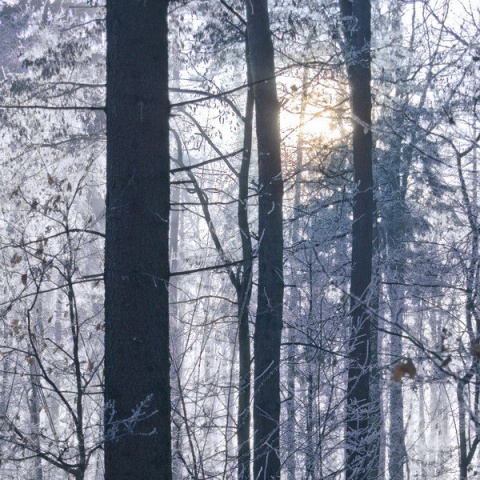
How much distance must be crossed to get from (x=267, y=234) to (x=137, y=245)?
15.4 feet

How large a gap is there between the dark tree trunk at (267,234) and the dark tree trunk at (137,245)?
13.7 feet

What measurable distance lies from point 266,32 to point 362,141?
3063mm

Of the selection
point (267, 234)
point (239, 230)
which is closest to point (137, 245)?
point (267, 234)

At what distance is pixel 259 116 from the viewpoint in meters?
9.33

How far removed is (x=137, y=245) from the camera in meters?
4.67

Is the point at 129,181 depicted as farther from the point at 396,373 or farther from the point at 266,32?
the point at 266,32

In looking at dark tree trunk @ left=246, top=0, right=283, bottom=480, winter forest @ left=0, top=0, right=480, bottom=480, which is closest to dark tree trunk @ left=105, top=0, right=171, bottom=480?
winter forest @ left=0, top=0, right=480, bottom=480

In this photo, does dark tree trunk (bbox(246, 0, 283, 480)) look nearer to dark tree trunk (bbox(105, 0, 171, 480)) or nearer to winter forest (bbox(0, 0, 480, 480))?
winter forest (bbox(0, 0, 480, 480))

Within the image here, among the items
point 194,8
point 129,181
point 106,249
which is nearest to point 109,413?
point 106,249

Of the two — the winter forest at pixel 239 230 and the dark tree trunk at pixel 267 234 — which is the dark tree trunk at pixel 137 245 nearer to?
the winter forest at pixel 239 230

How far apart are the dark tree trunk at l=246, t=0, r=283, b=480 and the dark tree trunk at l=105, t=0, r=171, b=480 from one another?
4.18 metres

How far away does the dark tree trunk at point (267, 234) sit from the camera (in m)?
8.98

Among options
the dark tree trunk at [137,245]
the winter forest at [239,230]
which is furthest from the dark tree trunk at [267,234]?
the dark tree trunk at [137,245]

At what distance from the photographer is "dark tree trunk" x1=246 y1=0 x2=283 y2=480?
29.5 feet
